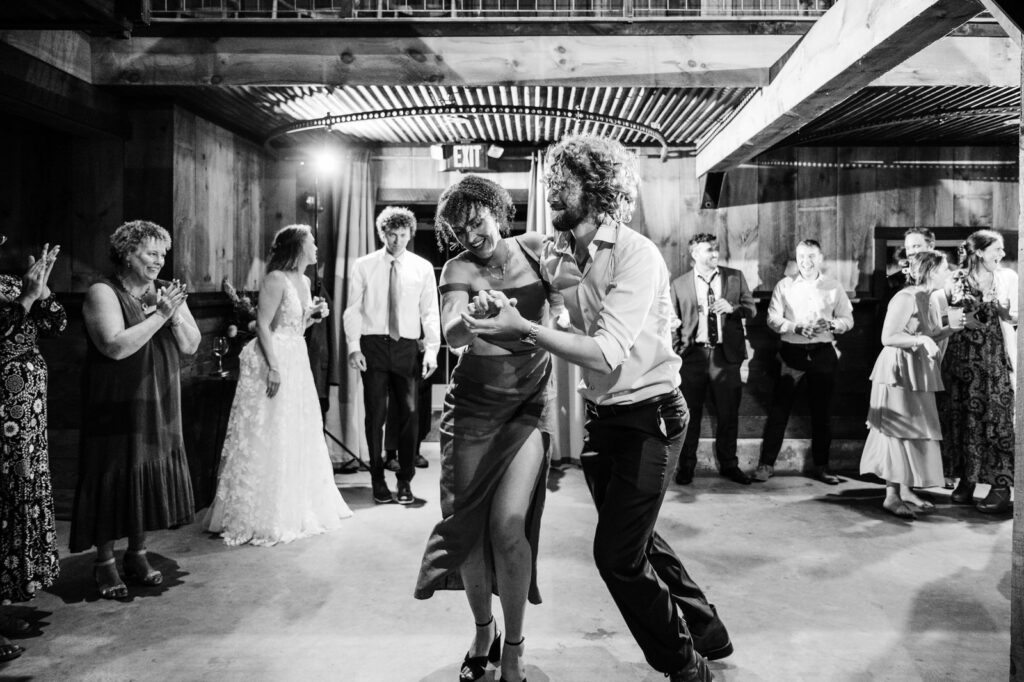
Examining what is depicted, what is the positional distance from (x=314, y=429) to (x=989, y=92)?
16.8 feet

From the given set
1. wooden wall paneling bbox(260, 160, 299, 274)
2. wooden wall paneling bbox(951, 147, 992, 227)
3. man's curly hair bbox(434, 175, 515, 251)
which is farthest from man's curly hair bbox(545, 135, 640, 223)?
wooden wall paneling bbox(951, 147, 992, 227)

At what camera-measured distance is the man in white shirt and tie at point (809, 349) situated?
584 cm

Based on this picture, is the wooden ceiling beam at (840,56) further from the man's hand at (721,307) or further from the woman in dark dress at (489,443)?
the woman in dark dress at (489,443)

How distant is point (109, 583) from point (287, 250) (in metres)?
2.05

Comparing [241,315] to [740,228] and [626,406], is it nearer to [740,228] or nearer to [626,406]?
[626,406]

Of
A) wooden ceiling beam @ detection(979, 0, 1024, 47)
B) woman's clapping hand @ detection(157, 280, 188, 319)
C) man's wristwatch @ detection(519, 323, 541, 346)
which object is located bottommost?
man's wristwatch @ detection(519, 323, 541, 346)

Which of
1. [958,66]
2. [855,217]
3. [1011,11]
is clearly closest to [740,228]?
[855,217]

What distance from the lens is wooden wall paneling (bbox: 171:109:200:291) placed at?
204 inches

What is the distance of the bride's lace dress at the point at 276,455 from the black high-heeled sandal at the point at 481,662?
1.98m

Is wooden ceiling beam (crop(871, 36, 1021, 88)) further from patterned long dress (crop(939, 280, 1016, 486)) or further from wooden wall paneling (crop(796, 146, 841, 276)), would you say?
wooden wall paneling (crop(796, 146, 841, 276))

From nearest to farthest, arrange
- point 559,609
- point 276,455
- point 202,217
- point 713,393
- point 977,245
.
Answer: point 559,609, point 276,455, point 977,245, point 202,217, point 713,393

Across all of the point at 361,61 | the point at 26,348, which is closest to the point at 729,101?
the point at 361,61

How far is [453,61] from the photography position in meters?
4.74

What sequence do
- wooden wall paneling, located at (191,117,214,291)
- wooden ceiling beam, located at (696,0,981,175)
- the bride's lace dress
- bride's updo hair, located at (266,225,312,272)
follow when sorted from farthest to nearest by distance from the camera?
wooden wall paneling, located at (191,117,214,291) → bride's updo hair, located at (266,225,312,272) → the bride's lace dress → wooden ceiling beam, located at (696,0,981,175)
